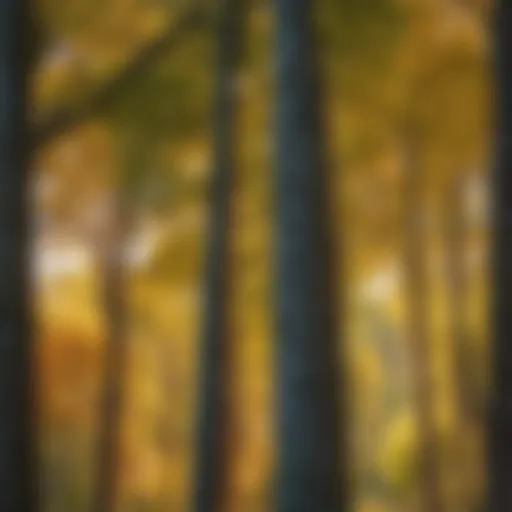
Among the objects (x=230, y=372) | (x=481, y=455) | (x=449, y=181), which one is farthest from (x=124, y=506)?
(x=449, y=181)

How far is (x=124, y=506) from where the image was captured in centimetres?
241

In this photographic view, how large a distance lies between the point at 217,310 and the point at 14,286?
14.3 inches

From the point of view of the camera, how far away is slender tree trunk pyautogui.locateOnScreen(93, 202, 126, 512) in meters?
2.39

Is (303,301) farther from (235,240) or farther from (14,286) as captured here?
(14,286)

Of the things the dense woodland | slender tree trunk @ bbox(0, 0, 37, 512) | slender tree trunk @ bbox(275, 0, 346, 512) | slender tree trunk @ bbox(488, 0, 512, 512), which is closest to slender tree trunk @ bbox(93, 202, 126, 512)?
the dense woodland

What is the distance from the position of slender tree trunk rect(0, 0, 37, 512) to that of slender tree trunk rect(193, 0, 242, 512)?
31 cm

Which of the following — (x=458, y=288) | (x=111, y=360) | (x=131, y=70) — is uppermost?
(x=131, y=70)

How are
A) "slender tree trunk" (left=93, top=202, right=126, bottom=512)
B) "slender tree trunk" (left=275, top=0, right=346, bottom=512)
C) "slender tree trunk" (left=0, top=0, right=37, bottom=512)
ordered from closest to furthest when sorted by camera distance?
"slender tree trunk" (left=275, top=0, right=346, bottom=512) → "slender tree trunk" (left=0, top=0, right=37, bottom=512) → "slender tree trunk" (left=93, top=202, right=126, bottom=512)

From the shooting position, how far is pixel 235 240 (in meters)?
2.35

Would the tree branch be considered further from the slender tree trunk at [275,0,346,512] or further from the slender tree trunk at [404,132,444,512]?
the slender tree trunk at [404,132,444,512]

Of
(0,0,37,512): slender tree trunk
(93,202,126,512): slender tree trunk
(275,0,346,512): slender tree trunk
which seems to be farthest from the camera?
(93,202,126,512): slender tree trunk

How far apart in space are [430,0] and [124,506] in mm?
1072

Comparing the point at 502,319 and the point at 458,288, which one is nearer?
the point at 502,319

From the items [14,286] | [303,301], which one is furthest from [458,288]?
[14,286]
